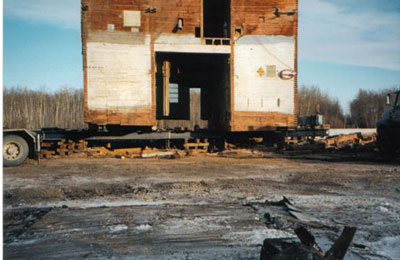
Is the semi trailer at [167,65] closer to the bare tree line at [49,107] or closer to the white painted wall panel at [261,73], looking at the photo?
the white painted wall panel at [261,73]

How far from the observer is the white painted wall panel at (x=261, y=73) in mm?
14078

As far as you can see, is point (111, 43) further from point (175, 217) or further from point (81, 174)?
point (175, 217)

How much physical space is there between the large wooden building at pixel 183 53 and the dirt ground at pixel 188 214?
5663mm

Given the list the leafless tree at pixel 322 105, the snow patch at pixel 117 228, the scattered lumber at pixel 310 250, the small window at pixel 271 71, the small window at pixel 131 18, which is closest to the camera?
the scattered lumber at pixel 310 250

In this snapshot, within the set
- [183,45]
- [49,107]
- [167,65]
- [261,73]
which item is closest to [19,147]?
[183,45]

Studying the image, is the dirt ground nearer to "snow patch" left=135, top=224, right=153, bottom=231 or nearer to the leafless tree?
"snow patch" left=135, top=224, right=153, bottom=231

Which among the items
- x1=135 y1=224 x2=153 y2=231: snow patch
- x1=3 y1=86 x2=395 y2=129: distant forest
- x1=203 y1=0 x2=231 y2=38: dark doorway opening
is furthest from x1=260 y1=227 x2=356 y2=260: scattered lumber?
x1=203 y1=0 x2=231 y2=38: dark doorway opening

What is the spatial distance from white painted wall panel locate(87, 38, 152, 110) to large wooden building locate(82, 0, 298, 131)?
0.13 feet

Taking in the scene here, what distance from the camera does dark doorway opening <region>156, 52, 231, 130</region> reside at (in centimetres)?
1570

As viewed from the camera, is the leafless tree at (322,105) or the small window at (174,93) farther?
the leafless tree at (322,105)

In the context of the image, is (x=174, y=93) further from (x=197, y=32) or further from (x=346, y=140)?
(x=346, y=140)

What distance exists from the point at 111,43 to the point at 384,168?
11.0m

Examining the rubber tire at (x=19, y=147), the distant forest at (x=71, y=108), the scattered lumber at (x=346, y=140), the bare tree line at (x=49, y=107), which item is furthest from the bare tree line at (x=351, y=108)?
the rubber tire at (x=19, y=147)

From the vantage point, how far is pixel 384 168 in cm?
983
